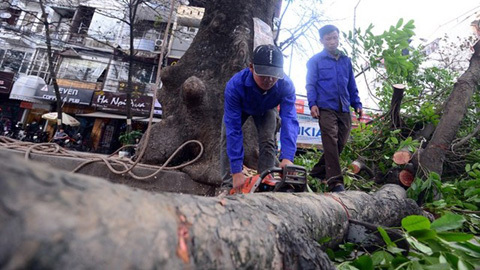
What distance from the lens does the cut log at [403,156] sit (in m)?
3.08

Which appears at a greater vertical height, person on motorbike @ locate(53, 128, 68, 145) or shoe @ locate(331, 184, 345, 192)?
person on motorbike @ locate(53, 128, 68, 145)

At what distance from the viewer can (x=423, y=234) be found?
42.8 inches

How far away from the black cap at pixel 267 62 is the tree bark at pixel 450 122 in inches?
79.7

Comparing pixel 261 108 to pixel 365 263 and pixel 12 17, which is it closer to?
pixel 365 263

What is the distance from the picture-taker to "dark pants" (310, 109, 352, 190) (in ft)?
8.69

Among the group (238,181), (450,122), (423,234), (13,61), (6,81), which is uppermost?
(13,61)

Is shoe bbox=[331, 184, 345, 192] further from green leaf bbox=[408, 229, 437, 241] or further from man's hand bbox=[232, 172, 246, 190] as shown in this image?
green leaf bbox=[408, 229, 437, 241]

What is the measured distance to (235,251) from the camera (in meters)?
0.63

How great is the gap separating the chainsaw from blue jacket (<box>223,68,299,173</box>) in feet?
1.40

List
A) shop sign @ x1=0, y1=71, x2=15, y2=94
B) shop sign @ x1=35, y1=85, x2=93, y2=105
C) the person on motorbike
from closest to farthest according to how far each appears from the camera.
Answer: the person on motorbike < shop sign @ x1=35, y1=85, x2=93, y2=105 < shop sign @ x1=0, y1=71, x2=15, y2=94

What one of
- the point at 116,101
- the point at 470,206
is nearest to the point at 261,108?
the point at 470,206

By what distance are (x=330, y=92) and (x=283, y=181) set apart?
164 centimetres

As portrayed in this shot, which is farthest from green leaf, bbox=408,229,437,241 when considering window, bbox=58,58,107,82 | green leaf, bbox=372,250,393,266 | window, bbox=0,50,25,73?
window, bbox=0,50,25,73

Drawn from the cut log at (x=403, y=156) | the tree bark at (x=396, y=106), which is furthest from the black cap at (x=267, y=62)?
the tree bark at (x=396, y=106)
